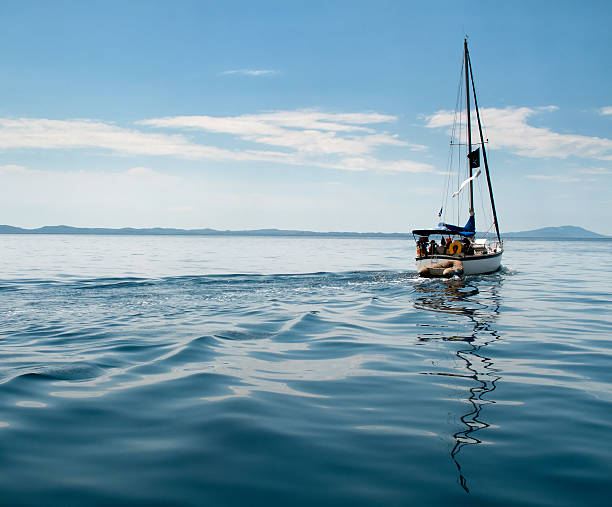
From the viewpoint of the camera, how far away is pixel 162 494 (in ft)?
16.0

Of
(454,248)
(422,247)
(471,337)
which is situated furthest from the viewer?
(454,248)

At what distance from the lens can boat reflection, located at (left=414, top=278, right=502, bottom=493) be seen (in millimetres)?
6617

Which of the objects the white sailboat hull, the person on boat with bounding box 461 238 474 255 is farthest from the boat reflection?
the person on boat with bounding box 461 238 474 255

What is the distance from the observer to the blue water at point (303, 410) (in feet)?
16.8

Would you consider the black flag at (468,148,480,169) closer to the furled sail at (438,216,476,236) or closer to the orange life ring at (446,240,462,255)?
the furled sail at (438,216,476,236)

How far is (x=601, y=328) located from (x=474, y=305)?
5.16 m

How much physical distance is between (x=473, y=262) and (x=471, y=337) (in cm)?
2095

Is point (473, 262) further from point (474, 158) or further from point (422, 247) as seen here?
point (474, 158)

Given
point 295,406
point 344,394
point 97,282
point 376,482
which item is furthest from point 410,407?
point 97,282

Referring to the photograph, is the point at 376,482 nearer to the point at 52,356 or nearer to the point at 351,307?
the point at 52,356

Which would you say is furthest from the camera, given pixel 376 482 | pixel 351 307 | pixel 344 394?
pixel 351 307

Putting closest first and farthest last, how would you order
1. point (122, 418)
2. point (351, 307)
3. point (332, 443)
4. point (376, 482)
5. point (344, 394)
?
point (376, 482) → point (332, 443) → point (122, 418) → point (344, 394) → point (351, 307)

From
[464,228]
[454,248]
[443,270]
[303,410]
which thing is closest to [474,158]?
[464,228]

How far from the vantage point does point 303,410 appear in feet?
24.3
